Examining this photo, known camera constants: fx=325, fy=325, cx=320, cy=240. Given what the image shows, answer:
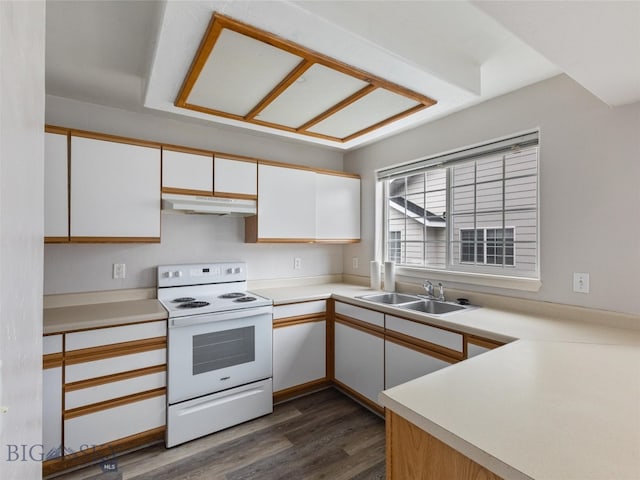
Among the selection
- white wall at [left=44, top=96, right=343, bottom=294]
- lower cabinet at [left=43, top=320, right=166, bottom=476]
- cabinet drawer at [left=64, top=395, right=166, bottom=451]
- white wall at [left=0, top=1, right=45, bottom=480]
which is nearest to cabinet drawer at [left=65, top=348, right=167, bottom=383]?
lower cabinet at [left=43, top=320, right=166, bottom=476]

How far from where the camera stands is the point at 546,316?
6.49ft

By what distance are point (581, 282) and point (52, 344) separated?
2.96 meters

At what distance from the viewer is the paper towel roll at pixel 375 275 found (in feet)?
9.99

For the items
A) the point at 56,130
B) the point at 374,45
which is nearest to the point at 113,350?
the point at 56,130

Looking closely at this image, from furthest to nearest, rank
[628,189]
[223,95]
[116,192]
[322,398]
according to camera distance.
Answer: [322,398] < [116,192] < [223,95] < [628,189]

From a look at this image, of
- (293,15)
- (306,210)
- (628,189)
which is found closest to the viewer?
(293,15)

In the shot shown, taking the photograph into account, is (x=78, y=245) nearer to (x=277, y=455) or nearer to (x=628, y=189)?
(x=277, y=455)

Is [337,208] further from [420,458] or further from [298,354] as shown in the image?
[420,458]

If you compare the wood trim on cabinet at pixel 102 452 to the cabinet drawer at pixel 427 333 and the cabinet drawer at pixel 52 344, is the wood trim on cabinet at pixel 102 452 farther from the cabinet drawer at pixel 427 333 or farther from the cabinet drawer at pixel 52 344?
the cabinet drawer at pixel 427 333

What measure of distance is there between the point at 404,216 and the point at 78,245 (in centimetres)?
265

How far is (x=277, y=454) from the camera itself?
1.98 metres

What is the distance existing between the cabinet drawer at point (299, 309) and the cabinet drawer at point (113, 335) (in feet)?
2.64

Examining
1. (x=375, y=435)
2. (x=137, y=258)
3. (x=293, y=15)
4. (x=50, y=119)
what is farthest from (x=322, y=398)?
(x=50, y=119)

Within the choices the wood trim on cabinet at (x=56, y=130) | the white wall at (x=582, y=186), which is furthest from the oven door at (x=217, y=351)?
the white wall at (x=582, y=186)
